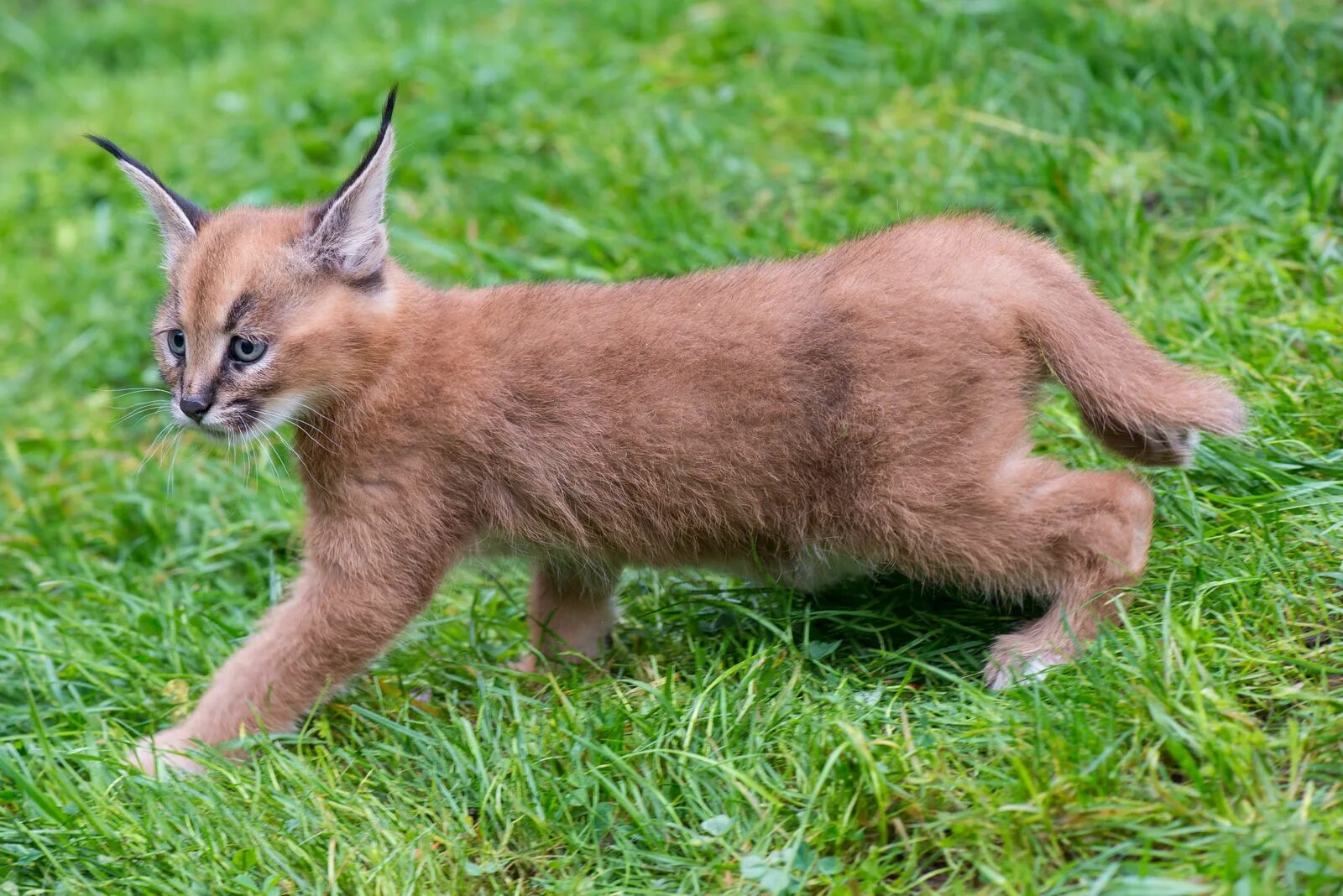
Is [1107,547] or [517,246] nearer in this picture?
[1107,547]

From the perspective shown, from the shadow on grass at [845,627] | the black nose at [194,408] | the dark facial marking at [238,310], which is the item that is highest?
the dark facial marking at [238,310]

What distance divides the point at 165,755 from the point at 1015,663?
8.57 feet

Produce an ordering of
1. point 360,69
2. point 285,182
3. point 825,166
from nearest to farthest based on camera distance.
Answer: point 825,166
point 285,182
point 360,69

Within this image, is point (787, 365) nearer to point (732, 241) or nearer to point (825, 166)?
point (732, 241)

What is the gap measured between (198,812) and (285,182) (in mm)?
4588

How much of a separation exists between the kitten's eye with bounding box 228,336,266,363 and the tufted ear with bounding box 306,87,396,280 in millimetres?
344

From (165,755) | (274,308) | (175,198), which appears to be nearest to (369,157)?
(274,308)

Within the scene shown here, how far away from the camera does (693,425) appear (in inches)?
162

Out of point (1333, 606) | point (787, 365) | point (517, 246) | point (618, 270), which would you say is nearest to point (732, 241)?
point (618, 270)

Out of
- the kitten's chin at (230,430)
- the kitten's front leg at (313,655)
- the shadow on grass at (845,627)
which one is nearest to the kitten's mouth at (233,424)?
the kitten's chin at (230,430)

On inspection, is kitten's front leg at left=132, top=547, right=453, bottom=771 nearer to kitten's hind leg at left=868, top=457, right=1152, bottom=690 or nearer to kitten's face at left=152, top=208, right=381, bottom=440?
kitten's face at left=152, top=208, right=381, bottom=440

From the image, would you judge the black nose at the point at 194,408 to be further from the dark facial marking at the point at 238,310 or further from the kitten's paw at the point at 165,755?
the kitten's paw at the point at 165,755

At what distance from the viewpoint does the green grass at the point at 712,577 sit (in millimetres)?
3348

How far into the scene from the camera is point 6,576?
5.62 metres
